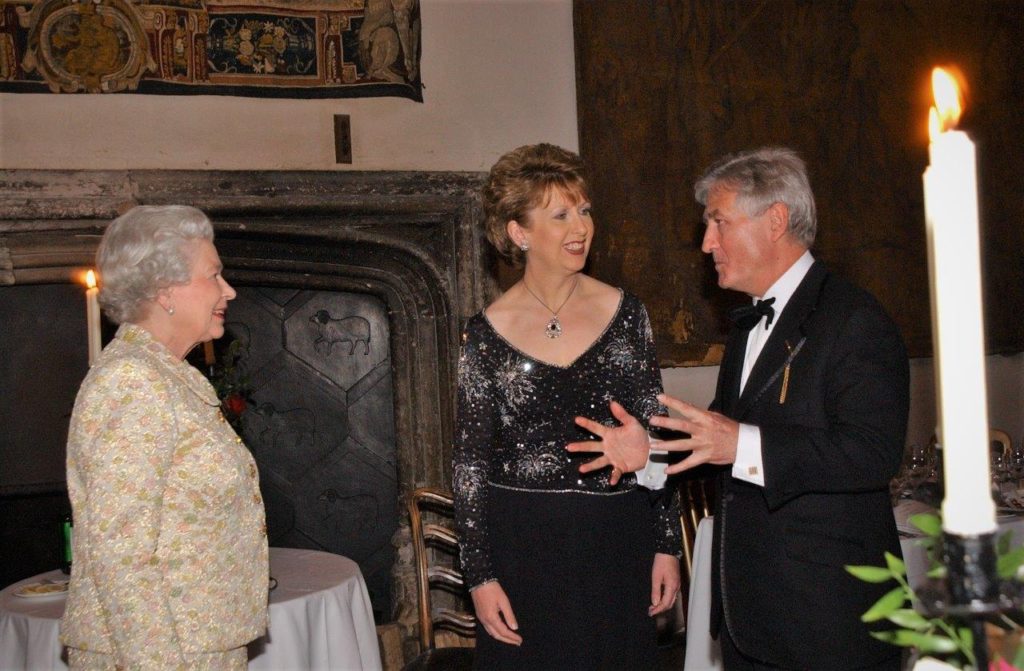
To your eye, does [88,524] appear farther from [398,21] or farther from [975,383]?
[398,21]

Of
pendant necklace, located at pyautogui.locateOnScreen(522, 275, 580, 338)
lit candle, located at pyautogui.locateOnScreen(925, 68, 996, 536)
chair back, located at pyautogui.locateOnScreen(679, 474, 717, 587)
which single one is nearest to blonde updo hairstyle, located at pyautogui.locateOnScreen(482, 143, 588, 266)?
pendant necklace, located at pyautogui.locateOnScreen(522, 275, 580, 338)

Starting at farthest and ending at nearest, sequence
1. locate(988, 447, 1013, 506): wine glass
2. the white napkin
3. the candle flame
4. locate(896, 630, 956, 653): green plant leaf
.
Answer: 1. locate(988, 447, 1013, 506): wine glass
2. the white napkin
3. locate(896, 630, 956, 653): green plant leaf
4. the candle flame

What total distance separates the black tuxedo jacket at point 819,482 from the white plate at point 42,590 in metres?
2.04

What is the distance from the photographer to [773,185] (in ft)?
6.86

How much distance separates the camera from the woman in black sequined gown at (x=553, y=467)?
2297mm

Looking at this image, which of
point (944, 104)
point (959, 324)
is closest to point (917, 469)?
point (944, 104)

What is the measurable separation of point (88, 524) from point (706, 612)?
2021 millimetres

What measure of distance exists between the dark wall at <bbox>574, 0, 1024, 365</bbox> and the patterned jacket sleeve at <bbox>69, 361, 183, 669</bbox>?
2.83 meters

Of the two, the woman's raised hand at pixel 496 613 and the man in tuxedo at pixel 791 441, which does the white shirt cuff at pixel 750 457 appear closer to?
the man in tuxedo at pixel 791 441

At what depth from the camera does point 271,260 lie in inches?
176

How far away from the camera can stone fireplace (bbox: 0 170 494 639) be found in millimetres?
3996

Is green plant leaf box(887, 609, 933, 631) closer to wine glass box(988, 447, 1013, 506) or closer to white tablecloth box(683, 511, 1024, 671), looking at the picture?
white tablecloth box(683, 511, 1024, 671)

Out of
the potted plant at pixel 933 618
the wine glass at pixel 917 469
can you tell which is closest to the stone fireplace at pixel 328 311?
the wine glass at pixel 917 469

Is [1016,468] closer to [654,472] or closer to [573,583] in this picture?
[654,472]
